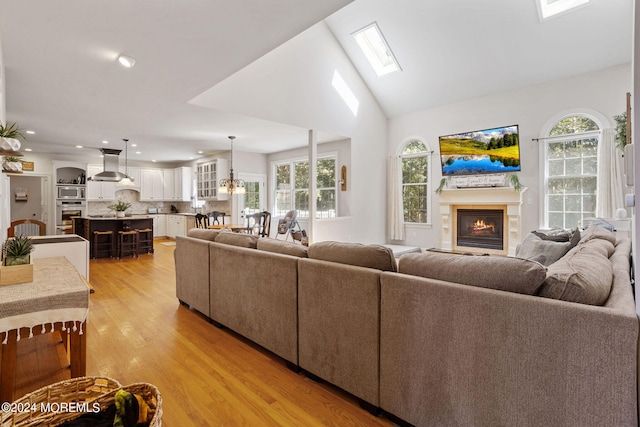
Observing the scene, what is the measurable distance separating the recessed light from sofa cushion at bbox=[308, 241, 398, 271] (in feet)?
8.85

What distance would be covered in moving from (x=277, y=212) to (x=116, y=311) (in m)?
5.89

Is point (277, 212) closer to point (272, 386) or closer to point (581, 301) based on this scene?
point (272, 386)

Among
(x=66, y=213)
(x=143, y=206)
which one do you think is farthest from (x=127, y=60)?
(x=143, y=206)

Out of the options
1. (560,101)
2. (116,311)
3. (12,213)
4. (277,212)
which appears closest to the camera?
(116,311)

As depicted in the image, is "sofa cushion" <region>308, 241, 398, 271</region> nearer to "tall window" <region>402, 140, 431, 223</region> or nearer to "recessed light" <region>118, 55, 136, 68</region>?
"recessed light" <region>118, 55, 136, 68</region>

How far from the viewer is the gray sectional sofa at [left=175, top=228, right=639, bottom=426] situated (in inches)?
44.2

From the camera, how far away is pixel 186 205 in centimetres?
1060

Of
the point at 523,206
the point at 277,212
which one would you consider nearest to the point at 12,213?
the point at 277,212

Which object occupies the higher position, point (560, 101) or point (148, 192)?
point (560, 101)

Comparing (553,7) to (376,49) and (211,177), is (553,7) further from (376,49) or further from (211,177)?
(211,177)

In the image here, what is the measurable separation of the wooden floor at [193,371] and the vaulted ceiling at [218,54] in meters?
2.60

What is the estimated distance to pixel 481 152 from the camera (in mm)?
6227

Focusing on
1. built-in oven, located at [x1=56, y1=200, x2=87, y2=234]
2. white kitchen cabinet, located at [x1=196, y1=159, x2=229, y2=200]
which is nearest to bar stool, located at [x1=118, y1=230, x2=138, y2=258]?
white kitchen cabinet, located at [x1=196, y1=159, x2=229, y2=200]

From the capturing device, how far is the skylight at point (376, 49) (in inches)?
242
